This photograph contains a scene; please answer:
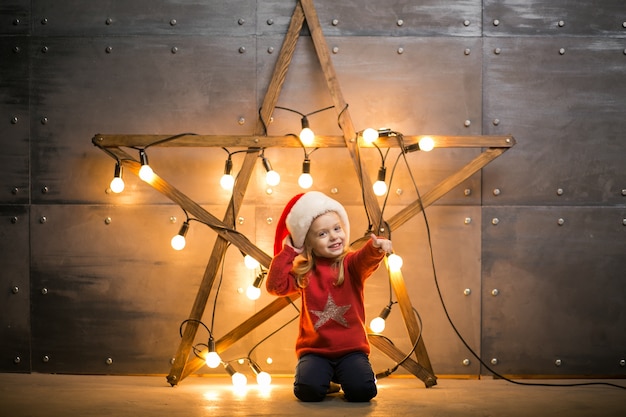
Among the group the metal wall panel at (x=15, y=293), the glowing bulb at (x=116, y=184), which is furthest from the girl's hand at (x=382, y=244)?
the metal wall panel at (x=15, y=293)

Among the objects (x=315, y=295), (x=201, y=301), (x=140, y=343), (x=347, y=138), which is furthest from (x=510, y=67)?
(x=140, y=343)

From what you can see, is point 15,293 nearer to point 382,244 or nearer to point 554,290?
point 382,244

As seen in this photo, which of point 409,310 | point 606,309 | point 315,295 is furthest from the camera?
point 606,309

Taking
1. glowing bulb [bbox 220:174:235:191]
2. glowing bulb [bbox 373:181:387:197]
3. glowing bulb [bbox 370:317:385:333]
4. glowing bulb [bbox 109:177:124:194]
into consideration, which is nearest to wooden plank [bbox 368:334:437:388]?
glowing bulb [bbox 370:317:385:333]

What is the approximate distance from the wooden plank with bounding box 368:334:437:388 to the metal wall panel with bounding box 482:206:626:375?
1.40 feet

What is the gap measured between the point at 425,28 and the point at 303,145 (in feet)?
2.93

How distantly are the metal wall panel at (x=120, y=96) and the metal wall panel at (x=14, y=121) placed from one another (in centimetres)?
5

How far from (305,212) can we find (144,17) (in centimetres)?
137

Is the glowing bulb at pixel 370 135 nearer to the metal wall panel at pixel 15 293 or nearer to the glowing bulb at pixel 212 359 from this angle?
the glowing bulb at pixel 212 359

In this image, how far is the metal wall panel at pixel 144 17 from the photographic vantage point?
11.0 ft

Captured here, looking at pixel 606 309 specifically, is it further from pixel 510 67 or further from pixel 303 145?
pixel 303 145

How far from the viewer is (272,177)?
3111 millimetres

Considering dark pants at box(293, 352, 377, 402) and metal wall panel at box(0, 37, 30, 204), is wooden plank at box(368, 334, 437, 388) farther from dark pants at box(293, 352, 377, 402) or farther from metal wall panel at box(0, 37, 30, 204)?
metal wall panel at box(0, 37, 30, 204)

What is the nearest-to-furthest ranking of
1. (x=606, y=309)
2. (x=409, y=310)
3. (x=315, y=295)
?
(x=315, y=295)
(x=409, y=310)
(x=606, y=309)
